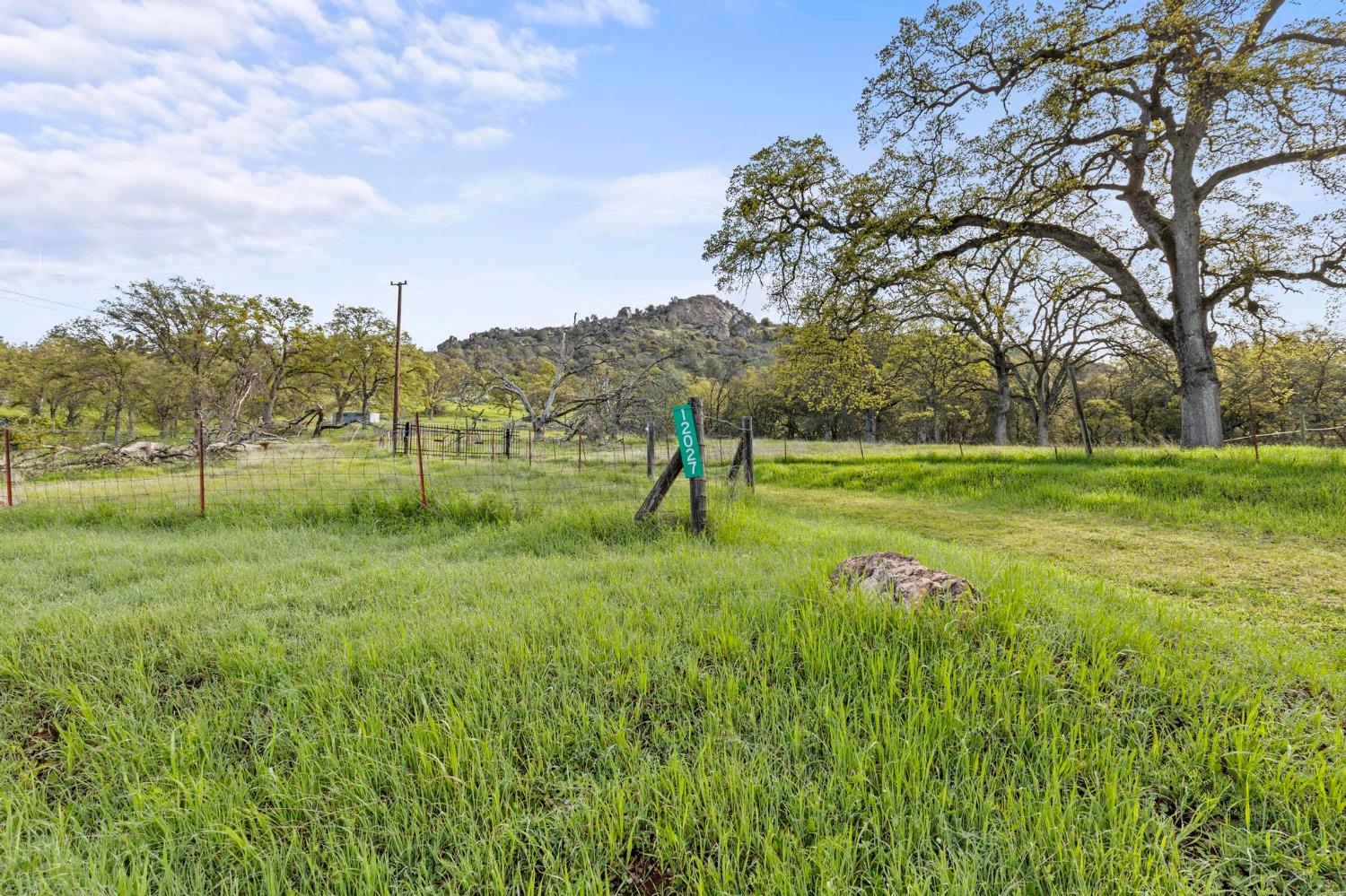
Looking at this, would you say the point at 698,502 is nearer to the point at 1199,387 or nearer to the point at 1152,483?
the point at 1152,483

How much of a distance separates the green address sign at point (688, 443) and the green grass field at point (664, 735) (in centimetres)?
152

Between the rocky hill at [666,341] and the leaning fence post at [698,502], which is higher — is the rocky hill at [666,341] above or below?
above

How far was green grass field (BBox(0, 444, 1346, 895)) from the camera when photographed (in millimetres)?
1592

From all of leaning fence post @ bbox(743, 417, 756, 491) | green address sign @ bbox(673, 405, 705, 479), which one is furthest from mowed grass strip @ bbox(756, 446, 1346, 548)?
green address sign @ bbox(673, 405, 705, 479)

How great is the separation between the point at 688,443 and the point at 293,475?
38.1ft

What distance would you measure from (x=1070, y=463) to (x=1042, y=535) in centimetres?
511

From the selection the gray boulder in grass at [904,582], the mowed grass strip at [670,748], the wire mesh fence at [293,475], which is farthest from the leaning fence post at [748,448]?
the mowed grass strip at [670,748]

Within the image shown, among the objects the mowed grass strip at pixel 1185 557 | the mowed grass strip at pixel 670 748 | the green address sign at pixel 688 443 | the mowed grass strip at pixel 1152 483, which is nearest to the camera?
the mowed grass strip at pixel 670 748

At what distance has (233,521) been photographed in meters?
7.28

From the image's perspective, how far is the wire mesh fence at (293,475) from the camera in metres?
8.12

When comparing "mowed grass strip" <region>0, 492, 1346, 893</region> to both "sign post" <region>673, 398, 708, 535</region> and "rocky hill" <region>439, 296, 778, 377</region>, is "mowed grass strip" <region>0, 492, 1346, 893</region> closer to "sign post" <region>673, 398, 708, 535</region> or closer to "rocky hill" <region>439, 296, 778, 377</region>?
"sign post" <region>673, 398, 708, 535</region>

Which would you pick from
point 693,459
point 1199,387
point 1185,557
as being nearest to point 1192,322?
point 1199,387

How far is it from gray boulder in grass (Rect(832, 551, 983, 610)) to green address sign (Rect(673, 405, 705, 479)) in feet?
7.53

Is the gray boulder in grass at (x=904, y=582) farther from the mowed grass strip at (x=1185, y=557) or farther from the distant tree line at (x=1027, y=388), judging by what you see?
the distant tree line at (x=1027, y=388)
